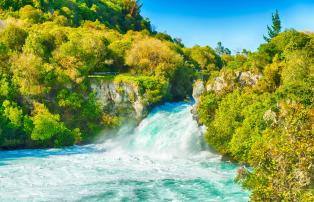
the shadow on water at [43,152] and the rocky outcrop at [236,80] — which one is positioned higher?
the rocky outcrop at [236,80]

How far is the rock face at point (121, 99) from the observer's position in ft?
182

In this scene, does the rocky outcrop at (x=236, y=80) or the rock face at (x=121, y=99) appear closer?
the rocky outcrop at (x=236, y=80)

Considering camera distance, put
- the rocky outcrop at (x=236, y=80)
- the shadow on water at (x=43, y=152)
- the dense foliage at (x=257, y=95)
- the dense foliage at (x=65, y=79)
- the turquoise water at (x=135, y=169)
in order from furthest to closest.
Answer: the dense foliage at (x=65, y=79) → the shadow on water at (x=43, y=152) → the rocky outcrop at (x=236, y=80) → the dense foliage at (x=257, y=95) → the turquoise water at (x=135, y=169)

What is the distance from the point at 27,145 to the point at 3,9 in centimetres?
4495

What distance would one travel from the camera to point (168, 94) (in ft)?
201

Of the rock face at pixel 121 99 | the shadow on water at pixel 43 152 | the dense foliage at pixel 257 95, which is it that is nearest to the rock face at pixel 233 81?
the dense foliage at pixel 257 95

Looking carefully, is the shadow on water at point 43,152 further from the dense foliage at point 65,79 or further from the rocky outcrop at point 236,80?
the rocky outcrop at point 236,80

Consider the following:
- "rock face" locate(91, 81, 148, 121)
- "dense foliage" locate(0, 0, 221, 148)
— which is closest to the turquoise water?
"rock face" locate(91, 81, 148, 121)

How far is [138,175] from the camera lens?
1490 inches

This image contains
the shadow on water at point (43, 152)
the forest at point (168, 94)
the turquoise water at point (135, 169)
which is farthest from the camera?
the shadow on water at point (43, 152)

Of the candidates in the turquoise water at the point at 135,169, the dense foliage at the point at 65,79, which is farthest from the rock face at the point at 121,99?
the turquoise water at the point at 135,169

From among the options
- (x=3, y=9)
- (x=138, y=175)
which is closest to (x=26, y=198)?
(x=138, y=175)

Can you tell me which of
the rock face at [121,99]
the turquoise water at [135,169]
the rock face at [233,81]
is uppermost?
the rock face at [233,81]

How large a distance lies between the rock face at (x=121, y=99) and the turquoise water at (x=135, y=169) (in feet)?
5.38
